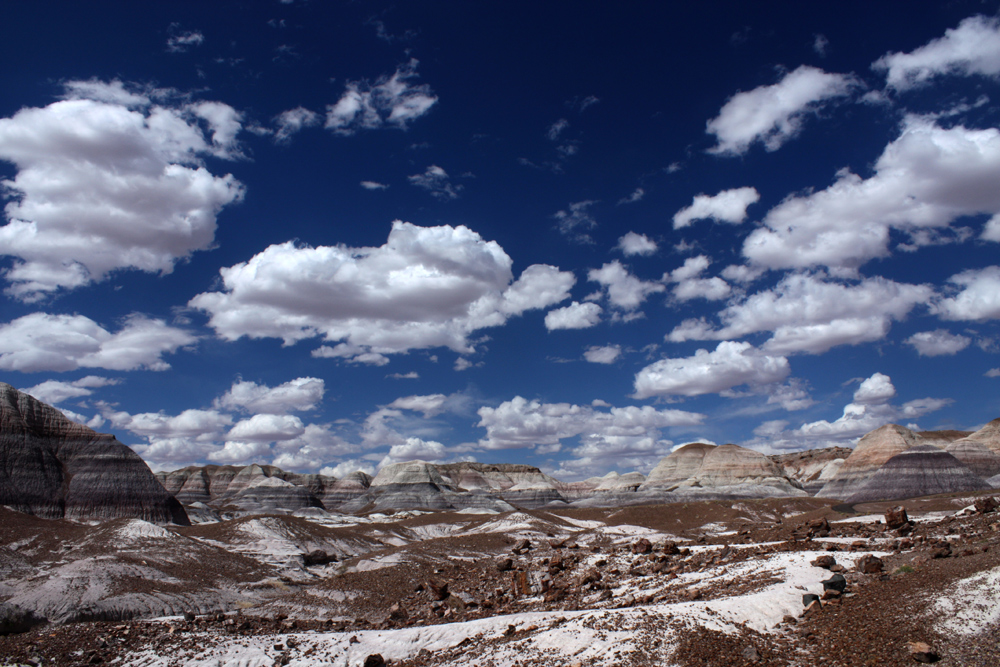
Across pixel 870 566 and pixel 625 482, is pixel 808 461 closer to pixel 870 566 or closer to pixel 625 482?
pixel 625 482

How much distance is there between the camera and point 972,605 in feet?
30.1

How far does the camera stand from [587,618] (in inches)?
434

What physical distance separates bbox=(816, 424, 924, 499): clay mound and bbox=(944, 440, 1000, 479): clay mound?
481cm

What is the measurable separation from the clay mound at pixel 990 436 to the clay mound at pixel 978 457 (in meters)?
6.02

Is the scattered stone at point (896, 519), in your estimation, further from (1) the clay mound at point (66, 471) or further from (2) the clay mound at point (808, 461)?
(2) the clay mound at point (808, 461)

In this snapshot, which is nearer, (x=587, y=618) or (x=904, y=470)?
(x=587, y=618)

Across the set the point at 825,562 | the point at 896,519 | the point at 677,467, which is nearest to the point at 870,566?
the point at 825,562

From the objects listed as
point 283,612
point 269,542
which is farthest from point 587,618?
point 269,542

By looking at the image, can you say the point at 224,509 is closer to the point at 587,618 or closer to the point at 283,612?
the point at 283,612

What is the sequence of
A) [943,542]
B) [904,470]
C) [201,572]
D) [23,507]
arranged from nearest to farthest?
1. [943,542]
2. [201,572]
3. [23,507]
4. [904,470]

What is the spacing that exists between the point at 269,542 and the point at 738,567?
90.3 feet

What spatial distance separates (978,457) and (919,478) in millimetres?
18722

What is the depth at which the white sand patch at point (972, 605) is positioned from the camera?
876 cm

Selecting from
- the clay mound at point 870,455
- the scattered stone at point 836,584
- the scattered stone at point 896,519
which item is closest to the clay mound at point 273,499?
→ the clay mound at point 870,455
